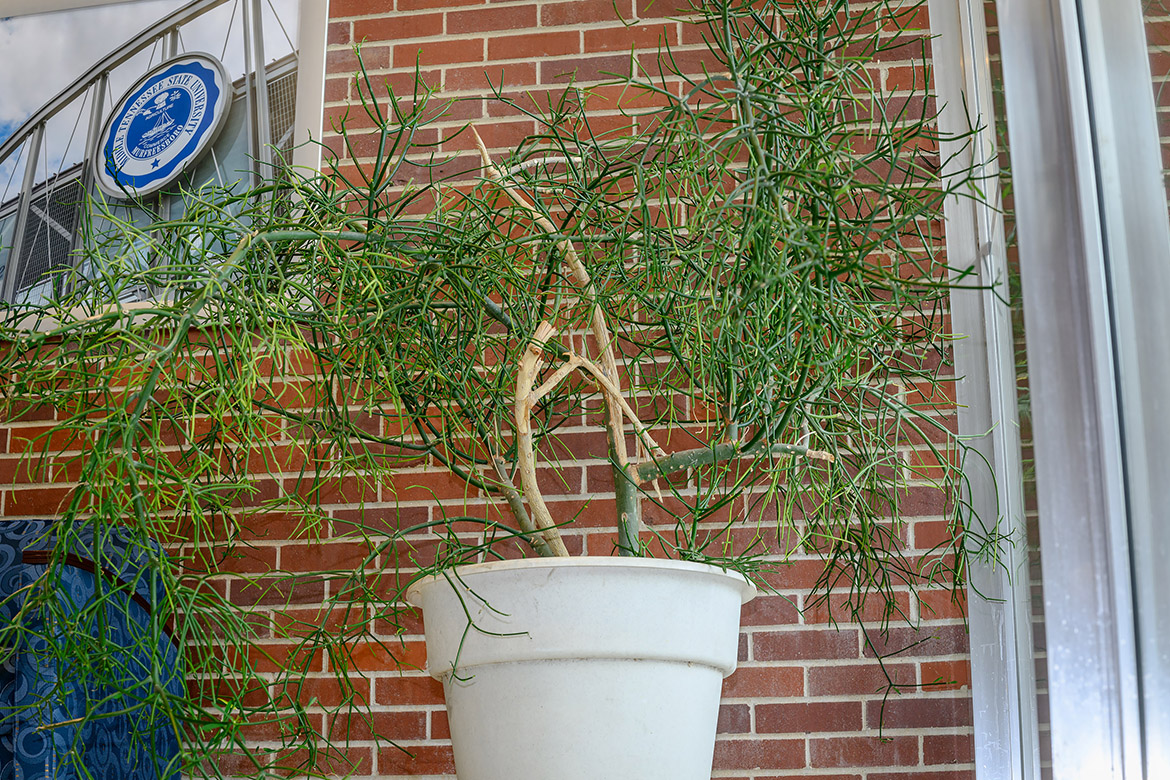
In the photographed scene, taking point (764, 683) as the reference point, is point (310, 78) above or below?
above

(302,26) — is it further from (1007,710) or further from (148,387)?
(1007,710)

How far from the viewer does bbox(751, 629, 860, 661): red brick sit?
79.0 inches

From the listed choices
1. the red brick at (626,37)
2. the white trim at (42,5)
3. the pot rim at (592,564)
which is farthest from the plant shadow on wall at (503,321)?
the white trim at (42,5)

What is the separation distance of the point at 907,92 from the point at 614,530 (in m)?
1.06

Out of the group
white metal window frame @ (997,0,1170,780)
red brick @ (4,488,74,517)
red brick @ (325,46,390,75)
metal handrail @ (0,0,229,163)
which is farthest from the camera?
→ metal handrail @ (0,0,229,163)

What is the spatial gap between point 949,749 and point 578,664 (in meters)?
1.06

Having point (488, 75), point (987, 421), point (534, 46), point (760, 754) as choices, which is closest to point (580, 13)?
point (534, 46)

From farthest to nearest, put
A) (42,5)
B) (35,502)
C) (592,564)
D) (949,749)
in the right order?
(42,5), (35,502), (949,749), (592,564)

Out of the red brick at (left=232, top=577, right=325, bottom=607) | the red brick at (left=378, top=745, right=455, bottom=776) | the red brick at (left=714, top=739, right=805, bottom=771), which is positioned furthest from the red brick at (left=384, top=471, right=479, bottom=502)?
the red brick at (left=714, top=739, right=805, bottom=771)

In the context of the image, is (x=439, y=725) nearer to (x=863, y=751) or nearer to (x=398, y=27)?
(x=863, y=751)

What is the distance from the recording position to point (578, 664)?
46.4 inches

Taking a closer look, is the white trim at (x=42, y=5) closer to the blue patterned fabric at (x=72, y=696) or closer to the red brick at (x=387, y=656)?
the blue patterned fabric at (x=72, y=696)

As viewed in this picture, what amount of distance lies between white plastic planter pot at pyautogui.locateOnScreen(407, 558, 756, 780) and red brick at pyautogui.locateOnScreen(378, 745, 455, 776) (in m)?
0.86

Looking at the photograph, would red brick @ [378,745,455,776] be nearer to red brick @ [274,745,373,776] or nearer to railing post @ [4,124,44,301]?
red brick @ [274,745,373,776]
